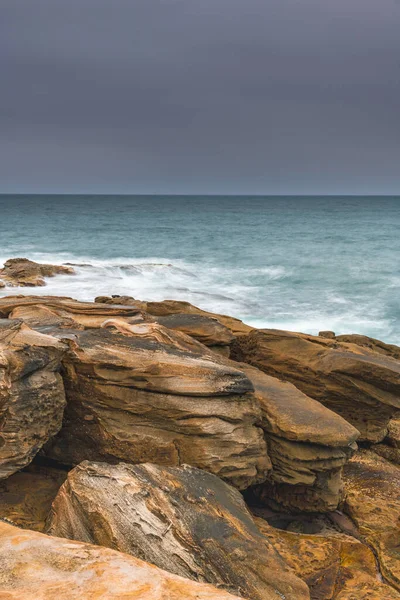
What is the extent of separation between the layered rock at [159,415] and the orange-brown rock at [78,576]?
305 cm

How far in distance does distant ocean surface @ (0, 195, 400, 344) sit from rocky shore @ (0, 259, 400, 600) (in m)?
16.8

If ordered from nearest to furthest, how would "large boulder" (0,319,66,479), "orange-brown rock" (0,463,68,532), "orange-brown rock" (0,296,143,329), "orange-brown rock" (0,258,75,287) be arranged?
1. "orange-brown rock" (0,463,68,532)
2. "large boulder" (0,319,66,479)
3. "orange-brown rock" (0,296,143,329)
4. "orange-brown rock" (0,258,75,287)

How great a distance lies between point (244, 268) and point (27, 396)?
42.4 m

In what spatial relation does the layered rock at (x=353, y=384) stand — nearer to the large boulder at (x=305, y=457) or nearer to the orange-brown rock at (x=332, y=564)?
the large boulder at (x=305, y=457)

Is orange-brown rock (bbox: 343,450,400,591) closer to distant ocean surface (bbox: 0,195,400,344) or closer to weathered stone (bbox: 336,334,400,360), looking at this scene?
weathered stone (bbox: 336,334,400,360)

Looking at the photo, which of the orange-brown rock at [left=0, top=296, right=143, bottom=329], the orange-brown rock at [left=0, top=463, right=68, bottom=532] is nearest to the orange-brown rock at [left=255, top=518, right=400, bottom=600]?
the orange-brown rock at [left=0, top=463, right=68, bottom=532]

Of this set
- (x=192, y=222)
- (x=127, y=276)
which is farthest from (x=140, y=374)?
(x=192, y=222)

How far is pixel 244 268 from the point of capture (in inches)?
1941

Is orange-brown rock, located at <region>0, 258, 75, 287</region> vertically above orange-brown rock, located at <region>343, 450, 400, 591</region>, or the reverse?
orange-brown rock, located at <region>0, 258, 75, 287</region>

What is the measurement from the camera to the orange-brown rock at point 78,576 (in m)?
4.37

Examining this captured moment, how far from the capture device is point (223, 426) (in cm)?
840

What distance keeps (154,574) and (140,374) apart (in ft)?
13.1

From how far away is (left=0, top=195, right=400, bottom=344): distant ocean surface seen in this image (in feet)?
101

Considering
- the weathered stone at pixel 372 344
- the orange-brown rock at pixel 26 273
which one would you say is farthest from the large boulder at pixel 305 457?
the orange-brown rock at pixel 26 273
